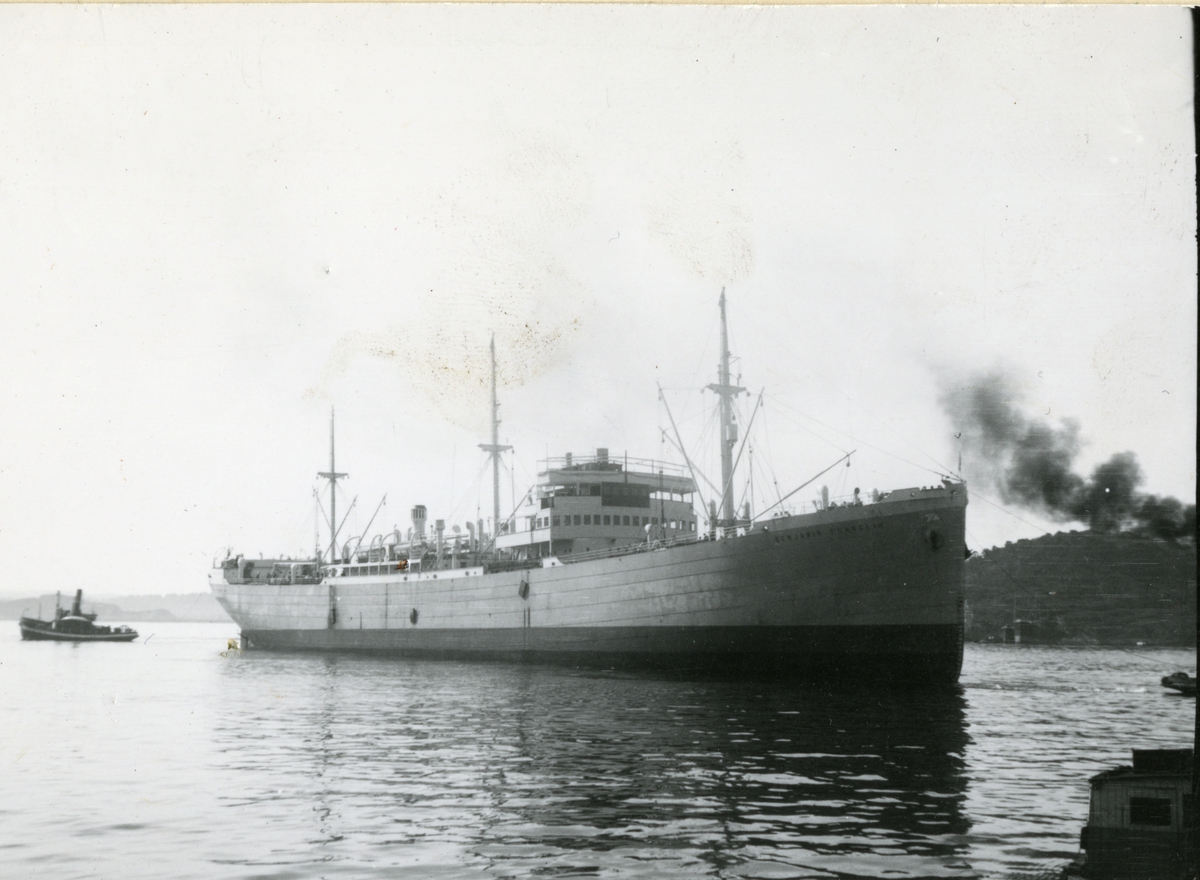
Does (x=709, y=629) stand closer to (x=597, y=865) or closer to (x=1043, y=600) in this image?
(x=597, y=865)

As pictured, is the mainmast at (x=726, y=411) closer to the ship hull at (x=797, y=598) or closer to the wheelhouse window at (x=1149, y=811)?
the ship hull at (x=797, y=598)

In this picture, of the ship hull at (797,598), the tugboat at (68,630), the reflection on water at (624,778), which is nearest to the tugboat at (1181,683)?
the ship hull at (797,598)

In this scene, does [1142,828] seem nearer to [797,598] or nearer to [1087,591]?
[797,598]

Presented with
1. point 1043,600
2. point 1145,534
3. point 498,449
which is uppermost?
point 498,449

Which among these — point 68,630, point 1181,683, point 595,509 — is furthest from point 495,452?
point 68,630

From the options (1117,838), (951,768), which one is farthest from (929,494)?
(1117,838)

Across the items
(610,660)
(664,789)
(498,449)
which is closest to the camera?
(664,789)
